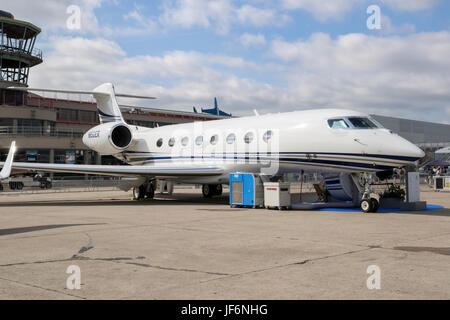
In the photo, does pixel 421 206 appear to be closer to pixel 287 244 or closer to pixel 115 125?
pixel 287 244

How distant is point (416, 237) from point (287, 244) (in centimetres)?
256

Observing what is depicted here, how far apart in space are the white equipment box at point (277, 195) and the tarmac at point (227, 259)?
11.5 ft

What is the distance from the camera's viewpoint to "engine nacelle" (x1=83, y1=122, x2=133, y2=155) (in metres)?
21.6

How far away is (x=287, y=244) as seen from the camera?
25.6ft

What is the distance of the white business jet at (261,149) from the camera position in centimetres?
1387

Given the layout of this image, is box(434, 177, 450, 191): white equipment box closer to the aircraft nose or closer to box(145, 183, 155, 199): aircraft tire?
the aircraft nose

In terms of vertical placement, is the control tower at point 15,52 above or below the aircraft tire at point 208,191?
above

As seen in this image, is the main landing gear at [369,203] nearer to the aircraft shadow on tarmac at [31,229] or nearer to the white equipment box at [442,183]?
the aircraft shadow on tarmac at [31,229]

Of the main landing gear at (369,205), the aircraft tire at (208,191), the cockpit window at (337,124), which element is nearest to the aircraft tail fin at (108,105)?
the aircraft tire at (208,191)

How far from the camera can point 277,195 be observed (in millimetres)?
14977

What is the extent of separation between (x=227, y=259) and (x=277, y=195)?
8.67m

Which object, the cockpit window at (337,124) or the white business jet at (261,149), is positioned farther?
the cockpit window at (337,124)


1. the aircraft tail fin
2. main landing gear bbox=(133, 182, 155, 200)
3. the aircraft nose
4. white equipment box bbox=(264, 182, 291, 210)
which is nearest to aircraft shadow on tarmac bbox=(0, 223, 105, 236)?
white equipment box bbox=(264, 182, 291, 210)
